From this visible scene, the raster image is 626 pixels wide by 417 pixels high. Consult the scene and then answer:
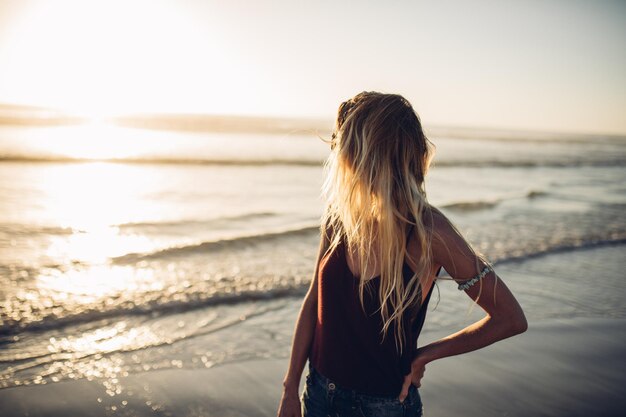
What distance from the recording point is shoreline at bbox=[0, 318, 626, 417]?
3949 millimetres

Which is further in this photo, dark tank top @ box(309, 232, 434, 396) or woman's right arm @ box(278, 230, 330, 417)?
woman's right arm @ box(278, 230, 330, 417)

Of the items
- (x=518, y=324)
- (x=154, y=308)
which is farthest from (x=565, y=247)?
(x=518, y=324)

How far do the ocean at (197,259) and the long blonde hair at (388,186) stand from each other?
70 centimetres

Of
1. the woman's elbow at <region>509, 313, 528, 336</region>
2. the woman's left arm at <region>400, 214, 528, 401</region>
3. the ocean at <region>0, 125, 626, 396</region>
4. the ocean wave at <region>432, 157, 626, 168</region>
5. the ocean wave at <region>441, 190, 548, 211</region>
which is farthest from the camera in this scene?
the ocean wave at <region>432, 157, 626, 168</region>

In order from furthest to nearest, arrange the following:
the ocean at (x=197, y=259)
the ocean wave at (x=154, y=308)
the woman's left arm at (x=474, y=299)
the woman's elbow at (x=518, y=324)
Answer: the ocean wave at (x=154, y=308)
the ocean at (x=197, y=259)
the woman's elbow at (x=518, y=324)
the woman's left arm at (x=474, y=299)

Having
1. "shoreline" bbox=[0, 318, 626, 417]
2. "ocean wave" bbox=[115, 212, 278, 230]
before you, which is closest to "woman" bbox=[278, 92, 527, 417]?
"shoreline" bbox=[0, 318, 626, 417]

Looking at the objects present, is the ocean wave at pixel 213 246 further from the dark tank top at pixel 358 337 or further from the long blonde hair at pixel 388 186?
the long blonde hair at pixel 388 186

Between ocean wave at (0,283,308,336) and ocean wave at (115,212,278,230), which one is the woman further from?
ocean wave at (115,212,278,230)

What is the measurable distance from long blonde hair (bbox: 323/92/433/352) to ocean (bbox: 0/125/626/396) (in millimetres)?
705

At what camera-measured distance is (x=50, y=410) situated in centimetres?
386

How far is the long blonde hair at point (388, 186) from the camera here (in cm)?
181

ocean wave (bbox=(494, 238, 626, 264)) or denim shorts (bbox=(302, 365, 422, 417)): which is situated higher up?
denim shorts (bbox=(302, 365, 422, 417))

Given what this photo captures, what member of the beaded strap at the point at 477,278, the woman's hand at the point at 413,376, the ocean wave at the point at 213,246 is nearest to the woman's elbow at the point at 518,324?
the beaded strap at the point at 477,278

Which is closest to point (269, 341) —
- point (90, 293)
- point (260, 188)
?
point (90, 293)
